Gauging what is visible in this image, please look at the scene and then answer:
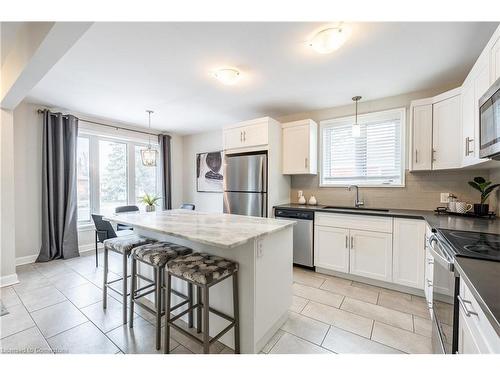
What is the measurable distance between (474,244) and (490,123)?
751mm

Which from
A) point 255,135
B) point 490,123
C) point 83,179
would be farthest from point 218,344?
point 83,179

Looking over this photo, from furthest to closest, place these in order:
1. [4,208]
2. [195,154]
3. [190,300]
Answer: [195,154] < [4,208] < [190,300]

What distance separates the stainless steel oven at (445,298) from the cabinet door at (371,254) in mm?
1133

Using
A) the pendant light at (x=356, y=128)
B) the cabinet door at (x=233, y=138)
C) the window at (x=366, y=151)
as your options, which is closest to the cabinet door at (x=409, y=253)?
the window at (x=366, y=151)

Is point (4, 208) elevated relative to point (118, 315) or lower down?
elevated

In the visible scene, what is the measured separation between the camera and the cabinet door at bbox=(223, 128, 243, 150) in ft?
11.5

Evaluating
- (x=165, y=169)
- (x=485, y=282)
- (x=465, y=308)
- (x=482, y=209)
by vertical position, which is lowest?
(x=465, y=308)

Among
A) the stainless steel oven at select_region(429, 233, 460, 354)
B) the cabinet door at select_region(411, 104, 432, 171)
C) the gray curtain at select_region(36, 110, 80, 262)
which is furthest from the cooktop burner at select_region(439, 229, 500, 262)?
the gray curtain at select_region(36, 110, 80, 262)

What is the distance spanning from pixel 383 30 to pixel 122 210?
166 inches

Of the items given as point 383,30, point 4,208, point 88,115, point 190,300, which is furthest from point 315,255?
point 88,115

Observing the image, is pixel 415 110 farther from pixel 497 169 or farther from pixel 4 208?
pixel 4 208

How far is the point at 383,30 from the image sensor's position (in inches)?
66.2

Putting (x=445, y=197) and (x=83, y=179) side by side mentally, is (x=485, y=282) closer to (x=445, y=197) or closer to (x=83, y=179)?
(x=445, y=197)

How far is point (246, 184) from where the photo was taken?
3.39 metres
